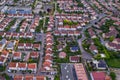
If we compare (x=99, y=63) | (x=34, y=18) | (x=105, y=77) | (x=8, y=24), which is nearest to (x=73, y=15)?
(x=34, y=18)

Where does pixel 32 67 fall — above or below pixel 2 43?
below

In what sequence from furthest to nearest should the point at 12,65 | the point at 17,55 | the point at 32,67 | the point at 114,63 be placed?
the point at 17,55 → the point at 114,63 → the point at 12,65 → the point at 32,67

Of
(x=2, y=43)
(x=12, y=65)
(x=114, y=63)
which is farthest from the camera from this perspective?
(x=2, y=43)

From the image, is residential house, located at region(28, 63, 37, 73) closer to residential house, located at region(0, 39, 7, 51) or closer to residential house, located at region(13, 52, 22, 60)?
residential house, located at region(13, 52, 22, 60)

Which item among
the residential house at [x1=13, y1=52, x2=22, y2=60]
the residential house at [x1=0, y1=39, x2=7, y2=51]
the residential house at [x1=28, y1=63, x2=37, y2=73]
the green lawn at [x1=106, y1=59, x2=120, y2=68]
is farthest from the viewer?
the residential house at [x1=0, y1=39, x2=7, y2=51]

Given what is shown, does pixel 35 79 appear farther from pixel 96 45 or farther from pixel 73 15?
pixel 73 15

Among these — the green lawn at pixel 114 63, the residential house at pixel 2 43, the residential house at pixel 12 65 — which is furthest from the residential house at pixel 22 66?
the green lawn at pixel 114 63

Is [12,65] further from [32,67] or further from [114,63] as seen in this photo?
[114,63]

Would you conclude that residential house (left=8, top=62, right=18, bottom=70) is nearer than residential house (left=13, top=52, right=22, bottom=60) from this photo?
Yes

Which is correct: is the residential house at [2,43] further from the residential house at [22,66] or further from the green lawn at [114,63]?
the green lawn at [114,63]

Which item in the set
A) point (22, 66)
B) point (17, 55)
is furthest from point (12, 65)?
point (17, 55)

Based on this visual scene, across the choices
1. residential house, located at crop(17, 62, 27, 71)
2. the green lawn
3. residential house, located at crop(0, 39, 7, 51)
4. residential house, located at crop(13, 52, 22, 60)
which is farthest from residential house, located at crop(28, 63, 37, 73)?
the green lawn
